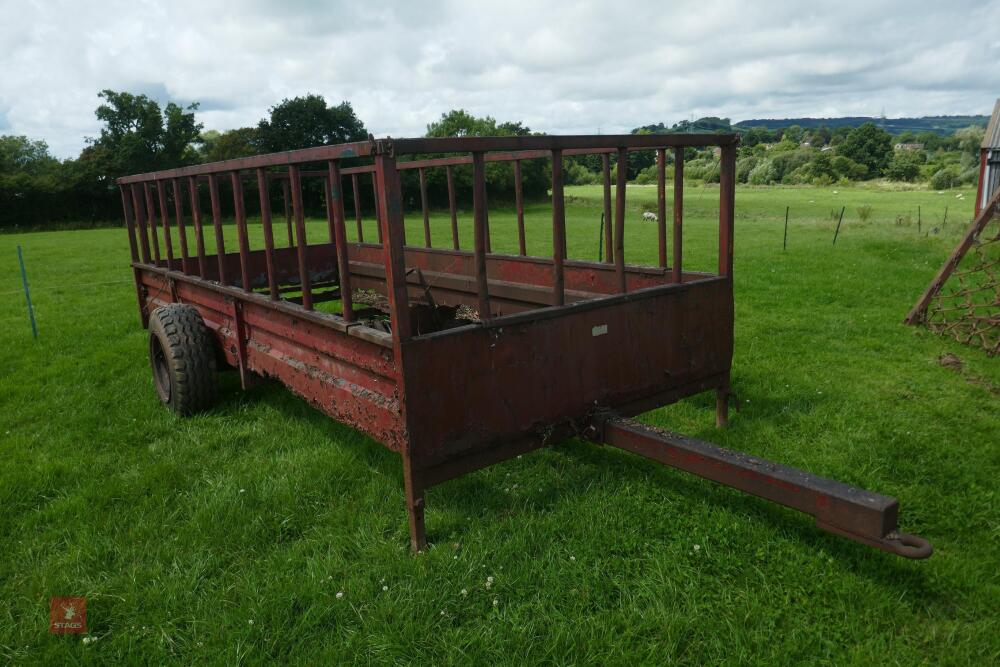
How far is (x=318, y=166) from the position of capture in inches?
761

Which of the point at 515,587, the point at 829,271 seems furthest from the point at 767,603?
the point at 829,271

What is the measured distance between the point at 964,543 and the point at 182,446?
15.5ft

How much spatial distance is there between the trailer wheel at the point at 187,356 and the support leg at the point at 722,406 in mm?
3766

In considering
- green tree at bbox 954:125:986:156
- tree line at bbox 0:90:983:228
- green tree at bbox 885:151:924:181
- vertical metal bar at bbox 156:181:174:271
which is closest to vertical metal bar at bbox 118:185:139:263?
vertical metal bar at bbox 156:181:174:271

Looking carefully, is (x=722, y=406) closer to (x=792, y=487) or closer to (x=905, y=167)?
(x=792, y=487)

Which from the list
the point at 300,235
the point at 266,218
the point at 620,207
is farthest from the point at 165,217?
the point at 620,207

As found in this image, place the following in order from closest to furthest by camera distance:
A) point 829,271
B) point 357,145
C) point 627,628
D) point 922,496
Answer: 1. point 627,628
2. point 357,145
3. point 922,496
4. point 829,271

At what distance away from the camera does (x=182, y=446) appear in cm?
476

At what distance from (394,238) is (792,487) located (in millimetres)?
1967

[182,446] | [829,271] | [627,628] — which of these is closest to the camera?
[627,628]

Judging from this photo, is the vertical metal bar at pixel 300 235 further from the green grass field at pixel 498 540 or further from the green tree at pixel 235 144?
the green tree at pixel 235 144

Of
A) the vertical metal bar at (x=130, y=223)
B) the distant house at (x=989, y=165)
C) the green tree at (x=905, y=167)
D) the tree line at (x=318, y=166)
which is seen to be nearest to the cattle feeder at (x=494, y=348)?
the vertical metal bar at (x=130, y=223)

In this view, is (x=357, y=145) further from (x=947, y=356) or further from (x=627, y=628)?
(x=947, y=356)

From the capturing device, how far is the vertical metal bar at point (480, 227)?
3.25 m
